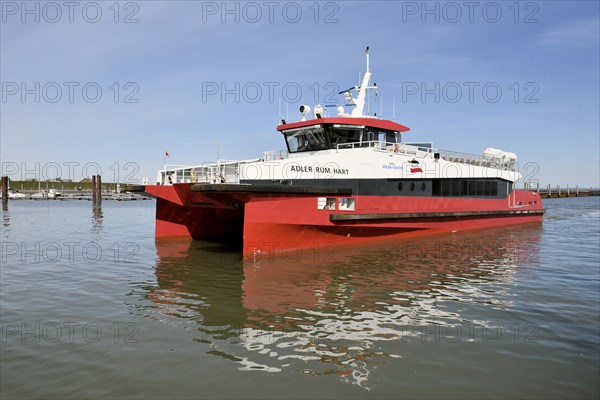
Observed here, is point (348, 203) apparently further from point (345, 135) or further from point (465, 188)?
point (465, 188)

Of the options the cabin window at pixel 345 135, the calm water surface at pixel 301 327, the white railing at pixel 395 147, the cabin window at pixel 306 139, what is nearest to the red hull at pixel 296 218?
the calm water surface at pixel 301 327

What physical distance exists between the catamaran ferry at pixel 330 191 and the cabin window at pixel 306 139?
0.04m

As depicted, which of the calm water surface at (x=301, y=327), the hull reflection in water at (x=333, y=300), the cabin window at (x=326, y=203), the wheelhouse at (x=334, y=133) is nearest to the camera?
the calm water surface at (x=301, y=327)

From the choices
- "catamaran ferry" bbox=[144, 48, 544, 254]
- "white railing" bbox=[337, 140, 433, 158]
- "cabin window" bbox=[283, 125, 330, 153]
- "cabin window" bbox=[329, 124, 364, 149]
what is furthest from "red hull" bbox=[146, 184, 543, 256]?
"cabin window" bbox=[283, 125, 330, 153]

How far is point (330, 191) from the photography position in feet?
38.5

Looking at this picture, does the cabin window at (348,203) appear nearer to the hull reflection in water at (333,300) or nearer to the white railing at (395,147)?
the hull reflection in water at (333,300)

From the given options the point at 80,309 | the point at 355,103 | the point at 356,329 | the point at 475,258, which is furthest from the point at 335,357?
the point at 355,103

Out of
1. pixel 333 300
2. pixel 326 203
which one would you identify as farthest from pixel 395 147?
pixel 333 300

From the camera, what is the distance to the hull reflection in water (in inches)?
198

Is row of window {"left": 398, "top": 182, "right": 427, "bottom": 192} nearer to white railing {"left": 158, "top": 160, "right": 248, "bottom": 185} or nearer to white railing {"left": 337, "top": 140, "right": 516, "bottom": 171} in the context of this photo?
white railing {"left": 337, "top": 140, "right": 516, "bottom": 171}

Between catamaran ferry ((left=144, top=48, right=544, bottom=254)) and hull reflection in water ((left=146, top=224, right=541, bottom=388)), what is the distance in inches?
36.9

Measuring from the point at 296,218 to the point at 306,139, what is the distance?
153 inches

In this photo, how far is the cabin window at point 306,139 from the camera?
13.5m

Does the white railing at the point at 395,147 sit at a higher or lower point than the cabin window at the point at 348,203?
higher
